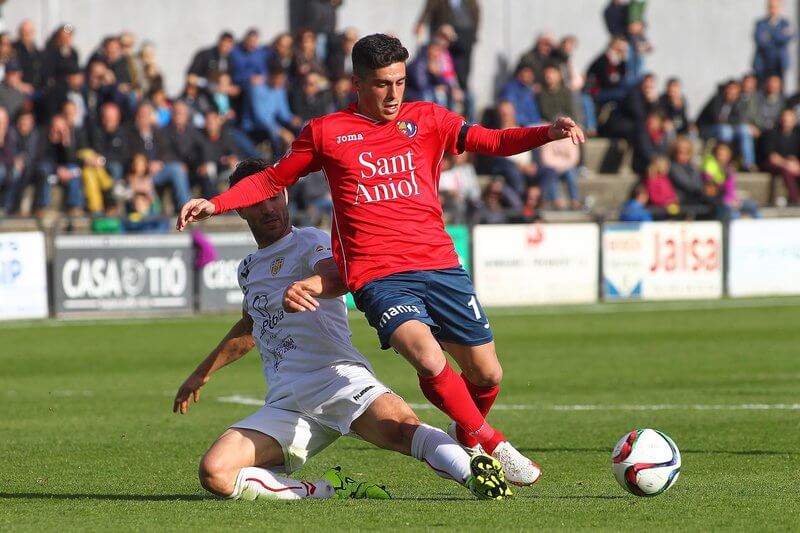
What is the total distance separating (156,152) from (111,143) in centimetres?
71

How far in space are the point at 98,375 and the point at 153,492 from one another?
739cm

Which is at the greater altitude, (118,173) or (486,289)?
(118,173)

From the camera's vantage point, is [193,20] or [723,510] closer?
[723,510]

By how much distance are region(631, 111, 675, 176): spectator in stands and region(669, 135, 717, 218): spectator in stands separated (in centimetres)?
70

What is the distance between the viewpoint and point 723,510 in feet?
21.0

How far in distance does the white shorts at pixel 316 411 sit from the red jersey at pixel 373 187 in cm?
51

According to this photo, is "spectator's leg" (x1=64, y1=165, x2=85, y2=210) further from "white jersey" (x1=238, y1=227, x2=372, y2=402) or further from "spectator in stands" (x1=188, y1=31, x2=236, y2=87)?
"white jersey" (x1=238, y1=227, x2=372, y2=402)

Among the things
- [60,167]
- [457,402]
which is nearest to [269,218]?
[457,402]

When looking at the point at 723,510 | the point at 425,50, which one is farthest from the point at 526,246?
the point at 723,510

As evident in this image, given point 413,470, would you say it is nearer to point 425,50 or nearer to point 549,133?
point 549,133

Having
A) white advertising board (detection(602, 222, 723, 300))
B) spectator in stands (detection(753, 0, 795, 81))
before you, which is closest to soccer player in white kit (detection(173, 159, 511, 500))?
white advertising board (detection(602, 222, 723, 300))

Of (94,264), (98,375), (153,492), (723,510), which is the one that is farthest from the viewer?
(94,264)

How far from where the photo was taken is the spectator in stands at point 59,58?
22531 mm

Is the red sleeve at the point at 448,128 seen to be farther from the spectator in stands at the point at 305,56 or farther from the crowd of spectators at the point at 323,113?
the spectator in stands at the point at 305,56
